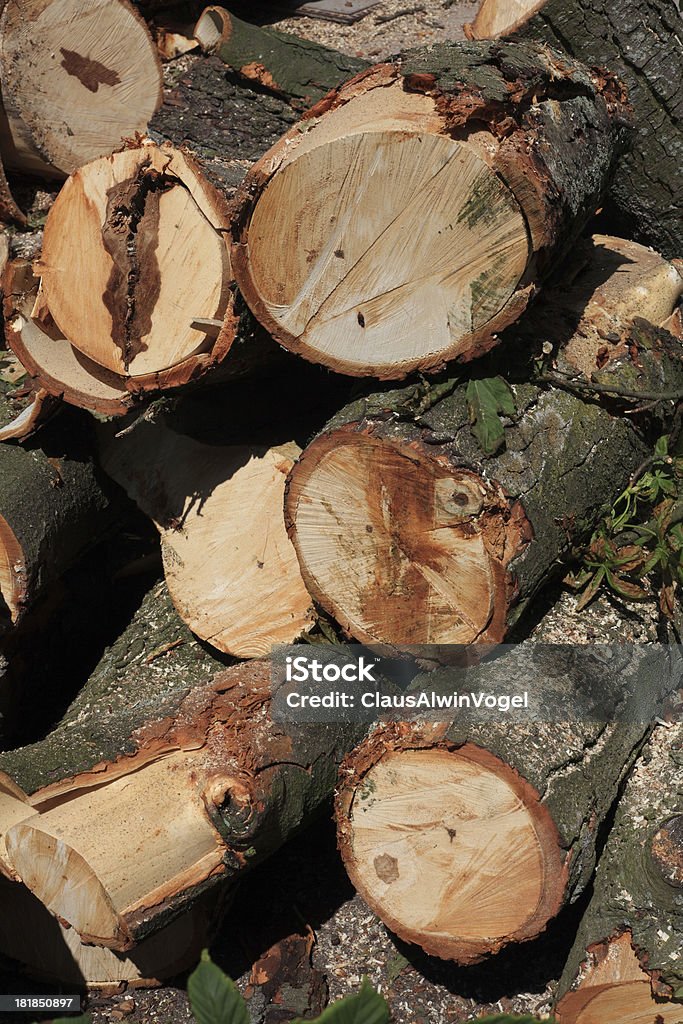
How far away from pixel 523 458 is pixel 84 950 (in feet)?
6.20

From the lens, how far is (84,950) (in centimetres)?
279

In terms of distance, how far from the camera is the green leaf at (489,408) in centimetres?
244

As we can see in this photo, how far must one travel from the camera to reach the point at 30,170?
373cm

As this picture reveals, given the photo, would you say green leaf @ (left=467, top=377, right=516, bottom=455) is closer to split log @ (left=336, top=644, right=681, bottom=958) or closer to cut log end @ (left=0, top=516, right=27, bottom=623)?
split log @ (left=336, top=644, right=681, bottom=958)

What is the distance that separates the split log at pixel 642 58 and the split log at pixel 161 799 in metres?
2.09

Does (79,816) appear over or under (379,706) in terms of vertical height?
under

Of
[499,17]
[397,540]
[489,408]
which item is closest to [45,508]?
[397,540]

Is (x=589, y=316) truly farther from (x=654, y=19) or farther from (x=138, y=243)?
(x=138, y=243)

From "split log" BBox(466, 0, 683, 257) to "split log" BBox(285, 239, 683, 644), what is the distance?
0.86 m

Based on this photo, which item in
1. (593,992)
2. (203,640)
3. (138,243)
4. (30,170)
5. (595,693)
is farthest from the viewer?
(30,170)

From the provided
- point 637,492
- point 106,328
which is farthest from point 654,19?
point 106,328

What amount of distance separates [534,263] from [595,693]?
1.14 metres

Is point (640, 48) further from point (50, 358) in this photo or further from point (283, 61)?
point (50, 358)

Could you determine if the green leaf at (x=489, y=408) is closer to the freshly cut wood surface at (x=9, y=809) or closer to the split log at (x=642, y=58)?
the split log at (x=642, y=58)
